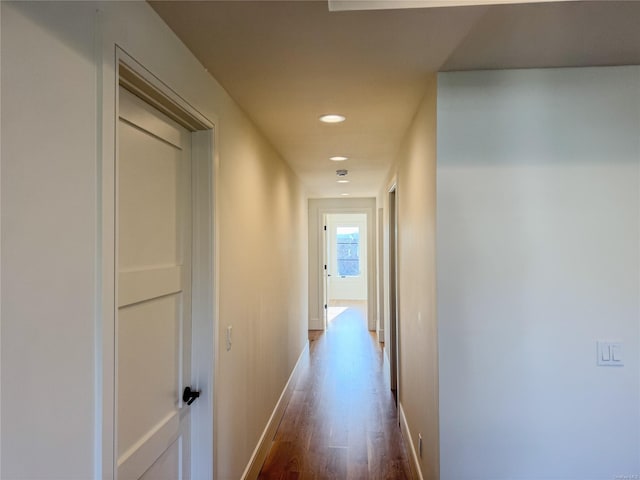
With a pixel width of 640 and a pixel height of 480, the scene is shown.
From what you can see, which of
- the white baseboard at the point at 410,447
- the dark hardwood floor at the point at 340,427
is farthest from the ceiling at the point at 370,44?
the dark hardwood floor at the point at 340,427

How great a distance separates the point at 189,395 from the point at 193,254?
0.59 metres

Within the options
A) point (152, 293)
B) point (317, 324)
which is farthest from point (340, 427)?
point (317, 324)

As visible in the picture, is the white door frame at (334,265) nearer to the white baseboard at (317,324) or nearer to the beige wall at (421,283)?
the white baseboard at (317,324)

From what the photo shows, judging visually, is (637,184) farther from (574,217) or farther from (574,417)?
(574,417)

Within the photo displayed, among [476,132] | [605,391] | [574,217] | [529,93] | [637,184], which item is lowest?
[605,391]

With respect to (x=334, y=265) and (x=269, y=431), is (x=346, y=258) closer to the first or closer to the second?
(x=334, y=265)

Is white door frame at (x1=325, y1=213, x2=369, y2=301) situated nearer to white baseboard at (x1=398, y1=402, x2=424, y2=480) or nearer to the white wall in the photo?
white baseboard at (x1=398, y1=402, x2=424, y2=480)

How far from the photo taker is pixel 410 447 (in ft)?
8.75

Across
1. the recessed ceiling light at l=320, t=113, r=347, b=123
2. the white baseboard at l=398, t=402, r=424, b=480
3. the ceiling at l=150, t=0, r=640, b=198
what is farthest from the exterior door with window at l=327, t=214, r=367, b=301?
the ceiling at l=150, t=0, r=640, b=198

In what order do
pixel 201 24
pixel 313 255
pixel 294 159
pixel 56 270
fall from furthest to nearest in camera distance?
1. pixel 313 255
2. pixel 294 159
3. pixel 201 24
4. pixel 56 270

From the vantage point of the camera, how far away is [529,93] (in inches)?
68.8

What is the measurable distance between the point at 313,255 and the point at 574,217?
5267 mm

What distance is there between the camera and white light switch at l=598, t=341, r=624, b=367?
1.70 meters

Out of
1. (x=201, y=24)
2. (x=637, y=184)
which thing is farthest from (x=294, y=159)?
(x=637, y=184)
